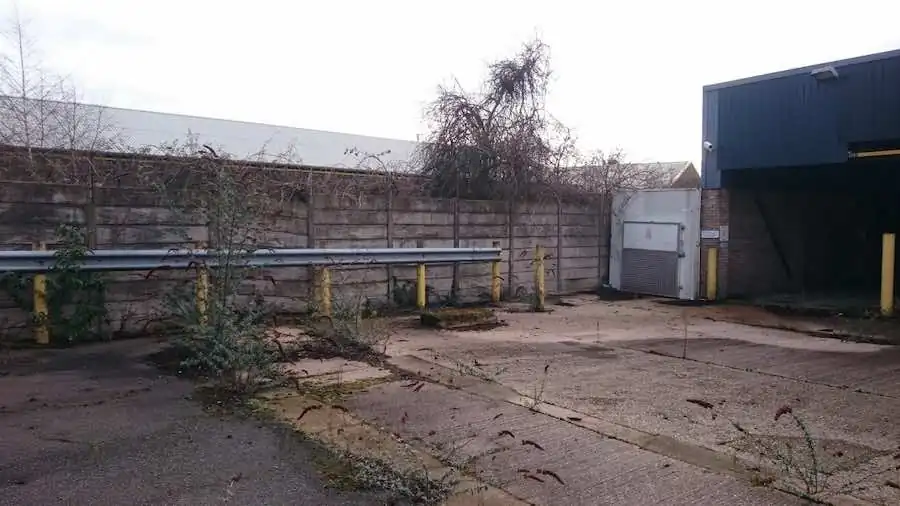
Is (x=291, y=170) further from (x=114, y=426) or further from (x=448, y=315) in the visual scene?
(x=114, y=426)

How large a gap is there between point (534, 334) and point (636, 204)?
260 inches

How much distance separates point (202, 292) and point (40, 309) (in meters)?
1.78

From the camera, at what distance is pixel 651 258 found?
15359 mm

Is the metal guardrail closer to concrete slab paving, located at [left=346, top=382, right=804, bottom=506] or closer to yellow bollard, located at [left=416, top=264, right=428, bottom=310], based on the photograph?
yellow bollard, located at [left=416, top=264, right=428, bottom=310]

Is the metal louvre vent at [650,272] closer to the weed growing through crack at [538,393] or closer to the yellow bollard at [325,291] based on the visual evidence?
the yellow bollard at [325,291]

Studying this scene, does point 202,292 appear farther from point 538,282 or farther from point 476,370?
point 538,282

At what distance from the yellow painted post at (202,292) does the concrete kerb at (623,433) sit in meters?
2.05

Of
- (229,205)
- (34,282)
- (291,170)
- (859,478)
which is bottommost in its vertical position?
(859,478)

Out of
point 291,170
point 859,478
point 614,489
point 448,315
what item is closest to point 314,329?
point 448,315

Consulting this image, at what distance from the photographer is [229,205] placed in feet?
22.3

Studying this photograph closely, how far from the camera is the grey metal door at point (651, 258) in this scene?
49.4 feet

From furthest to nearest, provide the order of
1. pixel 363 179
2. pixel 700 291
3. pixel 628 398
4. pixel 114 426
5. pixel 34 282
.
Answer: pixel 700 291 < pixel 363 179 < pixel 34 282 < pixel 628 398 < pixel 114 426

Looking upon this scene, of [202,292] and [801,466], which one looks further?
[202,292]

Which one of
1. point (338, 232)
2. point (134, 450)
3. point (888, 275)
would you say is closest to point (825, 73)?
point (888, 275)
